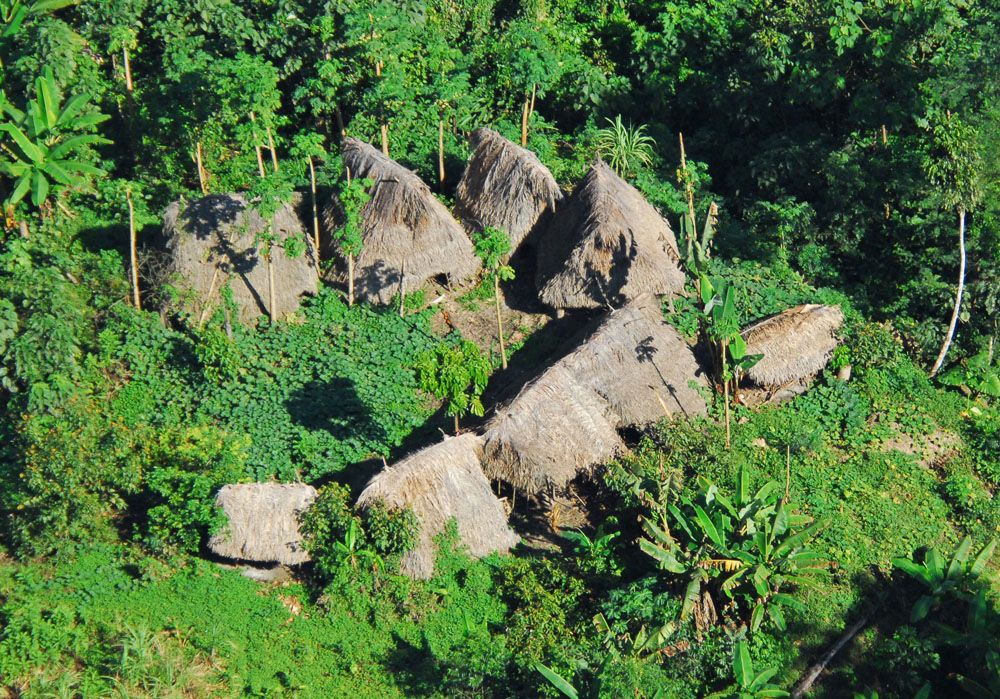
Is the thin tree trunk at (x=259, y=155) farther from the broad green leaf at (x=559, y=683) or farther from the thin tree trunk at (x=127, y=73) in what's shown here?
the broad green leaf at (x=559, y=683)

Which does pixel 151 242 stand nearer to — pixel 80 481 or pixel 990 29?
pixel 80 481

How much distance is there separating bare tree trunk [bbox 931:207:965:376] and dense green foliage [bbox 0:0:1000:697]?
0.36 feet

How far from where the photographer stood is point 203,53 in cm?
1559

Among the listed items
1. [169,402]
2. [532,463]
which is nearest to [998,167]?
[532,463]

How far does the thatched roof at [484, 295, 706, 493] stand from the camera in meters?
12.4

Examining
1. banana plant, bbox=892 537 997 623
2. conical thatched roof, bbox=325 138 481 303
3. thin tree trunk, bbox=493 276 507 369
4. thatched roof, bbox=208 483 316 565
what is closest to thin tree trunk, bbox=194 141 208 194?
conical thatched roof, bbox=325 138 481 303

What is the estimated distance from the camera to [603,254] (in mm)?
14125

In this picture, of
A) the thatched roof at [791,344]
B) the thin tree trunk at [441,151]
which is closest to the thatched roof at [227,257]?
the thin tree trunk at [441,151]

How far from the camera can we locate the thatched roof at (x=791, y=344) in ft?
45.1

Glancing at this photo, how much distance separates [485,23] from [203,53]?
181 inches

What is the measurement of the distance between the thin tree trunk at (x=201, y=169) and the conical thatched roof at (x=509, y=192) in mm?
3418

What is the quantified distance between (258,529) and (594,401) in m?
3.91

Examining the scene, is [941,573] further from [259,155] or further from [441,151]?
[259,155]

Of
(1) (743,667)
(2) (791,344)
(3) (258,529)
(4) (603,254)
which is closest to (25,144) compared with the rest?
(3) (258,529)
